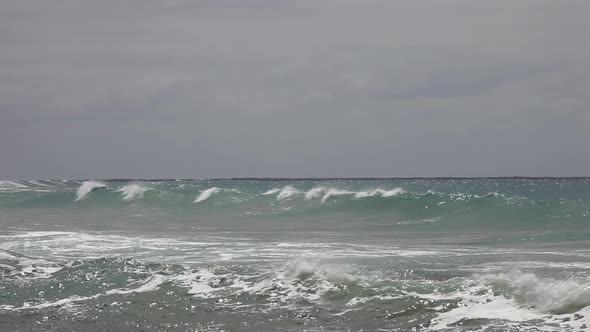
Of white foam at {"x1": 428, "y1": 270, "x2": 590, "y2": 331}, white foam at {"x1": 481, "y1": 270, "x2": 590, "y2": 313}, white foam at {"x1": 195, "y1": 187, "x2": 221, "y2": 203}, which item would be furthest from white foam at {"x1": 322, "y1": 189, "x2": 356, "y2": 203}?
white foam at {"x1": 428, "y1": 270, "x2": 590, "y2": 331}

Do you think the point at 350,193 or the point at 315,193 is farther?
the point at 315,193

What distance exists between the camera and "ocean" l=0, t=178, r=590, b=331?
10.5 metres

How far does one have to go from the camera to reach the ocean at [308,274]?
415 inches

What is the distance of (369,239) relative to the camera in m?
23.0

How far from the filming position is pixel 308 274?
13.8 meters

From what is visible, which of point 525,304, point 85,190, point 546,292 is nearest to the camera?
point 525,304

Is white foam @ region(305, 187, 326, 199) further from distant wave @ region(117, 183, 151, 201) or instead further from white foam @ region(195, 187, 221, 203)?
distant wave @ region(117, 183, 151, 201)

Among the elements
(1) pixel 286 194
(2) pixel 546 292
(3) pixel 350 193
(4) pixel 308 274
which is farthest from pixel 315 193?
(2) pixel 546 292

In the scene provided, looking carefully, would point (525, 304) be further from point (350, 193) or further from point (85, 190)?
point (85, 190)

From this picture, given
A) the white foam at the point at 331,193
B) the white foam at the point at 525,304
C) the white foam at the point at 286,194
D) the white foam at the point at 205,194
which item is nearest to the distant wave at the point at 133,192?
the white foam at the point at 205,194

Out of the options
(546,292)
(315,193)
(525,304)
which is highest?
(315,193)

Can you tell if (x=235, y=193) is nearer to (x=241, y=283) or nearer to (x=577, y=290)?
(x=241, y=283)

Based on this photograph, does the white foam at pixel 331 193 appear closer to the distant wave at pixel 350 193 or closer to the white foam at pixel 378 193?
the distant wave at pixel 350 193

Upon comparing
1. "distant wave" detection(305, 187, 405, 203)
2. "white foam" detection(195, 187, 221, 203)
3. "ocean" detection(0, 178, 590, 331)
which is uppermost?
"distant wave" detection(305, 187, 405, 203)
